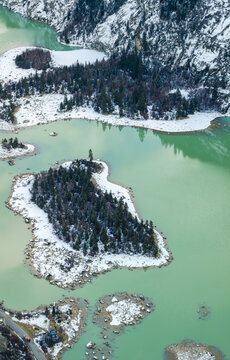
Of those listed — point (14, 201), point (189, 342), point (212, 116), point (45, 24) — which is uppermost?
point (45, 24)

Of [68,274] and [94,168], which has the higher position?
[94,168]

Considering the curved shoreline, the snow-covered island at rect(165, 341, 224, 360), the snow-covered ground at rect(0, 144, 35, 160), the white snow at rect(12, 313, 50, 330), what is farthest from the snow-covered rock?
the white snow at rect(12, 313, 50, 330)

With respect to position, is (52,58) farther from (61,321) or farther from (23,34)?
(61,321)

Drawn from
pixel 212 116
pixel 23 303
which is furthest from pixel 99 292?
pixel 212 116

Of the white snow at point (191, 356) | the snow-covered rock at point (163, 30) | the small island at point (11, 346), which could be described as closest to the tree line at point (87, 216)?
the white snow at point (191, 356)

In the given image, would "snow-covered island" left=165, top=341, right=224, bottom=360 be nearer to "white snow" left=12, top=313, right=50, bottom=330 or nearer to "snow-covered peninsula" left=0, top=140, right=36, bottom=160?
"white snow" left=12, top=313, right=50, bottom=330

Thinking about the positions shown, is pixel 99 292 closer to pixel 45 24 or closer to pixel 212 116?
pixel 212 116

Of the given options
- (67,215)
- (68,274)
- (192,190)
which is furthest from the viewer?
(192,190)

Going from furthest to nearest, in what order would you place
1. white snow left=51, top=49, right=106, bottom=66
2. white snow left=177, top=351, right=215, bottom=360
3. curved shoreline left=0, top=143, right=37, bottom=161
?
white snow left=51, top=49, right=106, bottom=66 < curved shoreline left=0, top=143, right=37, bottom=161 < white snow left=177, top=351, right=215, bottom=360
